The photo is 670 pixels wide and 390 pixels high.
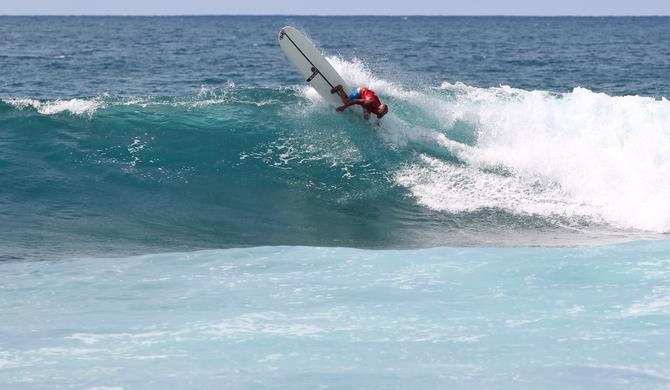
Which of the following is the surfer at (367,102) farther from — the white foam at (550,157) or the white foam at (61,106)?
the white foam at (61,106)

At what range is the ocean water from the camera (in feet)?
27.5

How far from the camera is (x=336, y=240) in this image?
1388cm

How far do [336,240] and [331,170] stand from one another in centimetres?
358

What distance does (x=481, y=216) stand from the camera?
15070 mm

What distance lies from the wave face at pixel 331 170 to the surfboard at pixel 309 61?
0.67 m

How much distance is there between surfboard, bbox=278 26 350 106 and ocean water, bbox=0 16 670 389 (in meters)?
0.66

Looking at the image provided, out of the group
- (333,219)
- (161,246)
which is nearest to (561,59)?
(333,219)

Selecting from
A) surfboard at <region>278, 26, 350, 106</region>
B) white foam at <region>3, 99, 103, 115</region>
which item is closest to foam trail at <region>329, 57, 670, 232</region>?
surfboard at <region>278, 26, 350, 106</region>

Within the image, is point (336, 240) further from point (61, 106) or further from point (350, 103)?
point (61, 106)

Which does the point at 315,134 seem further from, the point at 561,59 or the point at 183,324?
the point at 561,59

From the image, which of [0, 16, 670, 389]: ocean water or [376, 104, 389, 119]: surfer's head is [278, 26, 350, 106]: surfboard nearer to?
[0, 16, 670, 389]: ocean water

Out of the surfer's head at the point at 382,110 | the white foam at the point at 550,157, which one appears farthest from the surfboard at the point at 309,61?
the white foam at the point at 550,157

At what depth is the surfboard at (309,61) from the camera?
1800 centimetres

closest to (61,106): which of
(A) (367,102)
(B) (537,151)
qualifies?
(A) (367,102)
